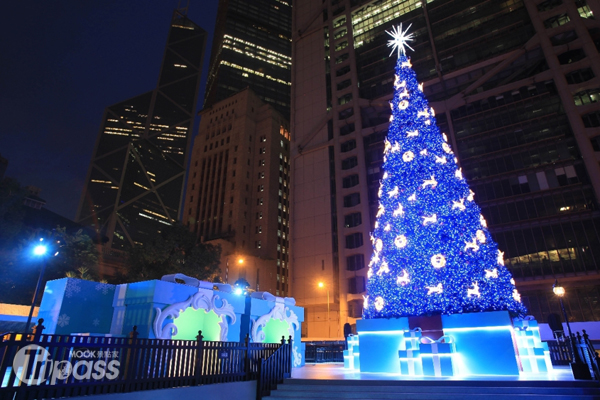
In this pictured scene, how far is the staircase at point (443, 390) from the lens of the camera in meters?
7.94

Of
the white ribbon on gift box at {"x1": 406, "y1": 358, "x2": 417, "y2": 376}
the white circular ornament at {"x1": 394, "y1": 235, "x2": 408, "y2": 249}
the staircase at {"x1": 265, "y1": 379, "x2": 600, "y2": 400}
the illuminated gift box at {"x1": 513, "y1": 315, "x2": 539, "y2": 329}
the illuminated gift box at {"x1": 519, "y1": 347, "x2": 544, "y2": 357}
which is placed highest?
the white circular ornament at {"x1": 394, "y1": 235, "x2": 408, "y2": 249}

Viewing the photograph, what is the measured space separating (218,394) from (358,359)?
24.5 feet

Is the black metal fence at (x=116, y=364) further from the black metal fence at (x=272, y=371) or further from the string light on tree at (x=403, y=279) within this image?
the string light on tree at (x=403, y=279)

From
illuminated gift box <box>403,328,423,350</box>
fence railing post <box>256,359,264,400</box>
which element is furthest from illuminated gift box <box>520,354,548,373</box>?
fence railing post <box>256,359,264,400</box>

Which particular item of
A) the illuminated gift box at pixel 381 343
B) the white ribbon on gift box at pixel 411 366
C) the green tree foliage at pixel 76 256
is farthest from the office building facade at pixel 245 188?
the white ribbon on gift box at pixel 411 366

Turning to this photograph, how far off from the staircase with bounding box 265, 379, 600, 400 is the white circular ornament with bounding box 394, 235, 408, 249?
213 inches

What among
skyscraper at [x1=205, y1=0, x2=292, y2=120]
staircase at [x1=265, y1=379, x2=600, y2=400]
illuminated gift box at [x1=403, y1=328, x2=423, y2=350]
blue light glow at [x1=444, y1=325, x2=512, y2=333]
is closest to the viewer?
staircase at [x1=265, y1=379, x2=600, y2=400]

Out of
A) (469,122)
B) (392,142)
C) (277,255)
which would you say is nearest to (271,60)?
(277,255)

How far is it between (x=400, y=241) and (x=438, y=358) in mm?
4298

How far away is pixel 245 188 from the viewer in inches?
3194

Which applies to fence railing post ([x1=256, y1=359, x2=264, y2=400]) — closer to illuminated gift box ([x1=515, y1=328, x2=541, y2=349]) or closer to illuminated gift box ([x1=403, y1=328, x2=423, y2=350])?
illuminated gift box ([x1=403, y1=328, x2=423, y2=350])

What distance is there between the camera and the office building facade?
7575 centimetres

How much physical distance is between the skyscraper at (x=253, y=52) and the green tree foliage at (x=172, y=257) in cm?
8720

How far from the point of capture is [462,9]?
52344 millimetres
